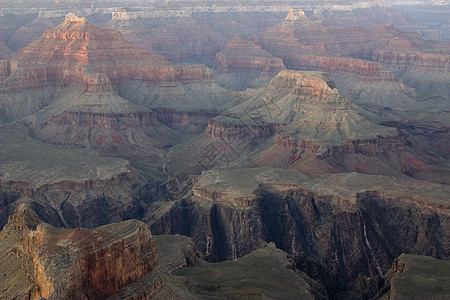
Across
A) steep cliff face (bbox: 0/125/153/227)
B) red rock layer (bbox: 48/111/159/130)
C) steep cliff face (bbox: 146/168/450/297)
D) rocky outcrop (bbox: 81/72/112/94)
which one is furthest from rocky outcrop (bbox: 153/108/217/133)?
steep cliff face (bbox: 146/168/450/297)

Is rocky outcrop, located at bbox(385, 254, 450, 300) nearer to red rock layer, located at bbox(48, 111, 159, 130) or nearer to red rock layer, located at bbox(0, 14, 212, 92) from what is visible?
red rock layer, located at bbox(48, 111, 159, 130)

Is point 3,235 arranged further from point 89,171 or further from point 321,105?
point 321,105

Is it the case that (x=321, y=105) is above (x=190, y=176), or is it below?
above

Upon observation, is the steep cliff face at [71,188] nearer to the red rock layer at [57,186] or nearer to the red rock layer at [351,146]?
the red rock layer at [57,186]

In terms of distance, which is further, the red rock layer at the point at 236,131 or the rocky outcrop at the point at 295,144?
the red rock layer at the point at 236,131

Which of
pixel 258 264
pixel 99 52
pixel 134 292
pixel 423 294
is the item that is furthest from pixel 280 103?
pixel 134 292

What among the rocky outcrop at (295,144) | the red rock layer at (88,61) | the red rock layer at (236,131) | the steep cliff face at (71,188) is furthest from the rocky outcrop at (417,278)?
the red rock layer at (88,61)
